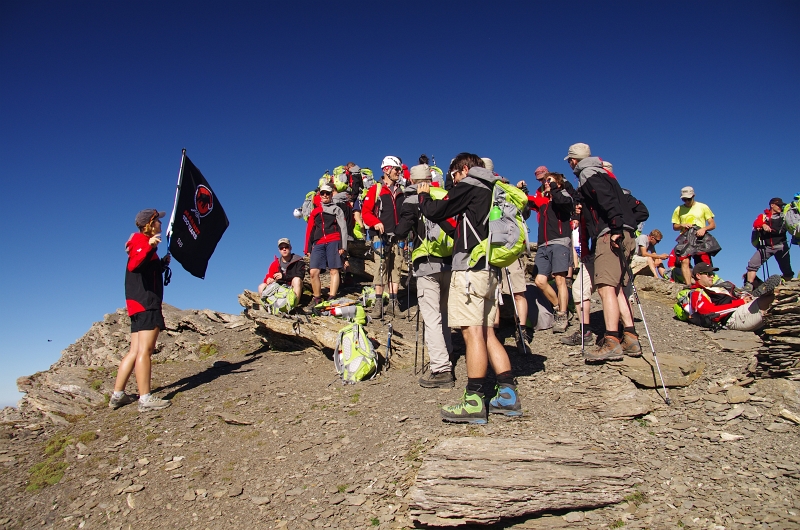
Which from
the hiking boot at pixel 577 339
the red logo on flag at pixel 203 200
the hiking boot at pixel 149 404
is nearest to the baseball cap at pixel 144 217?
the red logo on flag at pixel 203 200

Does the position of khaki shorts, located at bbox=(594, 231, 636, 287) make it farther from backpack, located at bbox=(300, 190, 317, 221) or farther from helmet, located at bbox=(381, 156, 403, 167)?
backpack, located at bbox=(300, 190, 317, 221)

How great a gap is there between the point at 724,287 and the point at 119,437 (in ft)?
37.7

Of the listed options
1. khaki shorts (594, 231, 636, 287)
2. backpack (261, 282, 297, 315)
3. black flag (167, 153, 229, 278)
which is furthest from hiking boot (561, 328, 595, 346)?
black flag (167, 153, 229, 278)

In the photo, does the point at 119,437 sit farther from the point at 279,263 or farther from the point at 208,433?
the point at 279,263

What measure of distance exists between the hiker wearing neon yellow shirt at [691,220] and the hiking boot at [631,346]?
6199mm

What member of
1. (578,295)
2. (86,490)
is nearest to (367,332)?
(578,295)

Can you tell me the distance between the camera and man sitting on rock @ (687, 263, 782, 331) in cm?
821

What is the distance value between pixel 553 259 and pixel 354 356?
432 cm

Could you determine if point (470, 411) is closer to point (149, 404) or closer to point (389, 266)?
point (149, 404)

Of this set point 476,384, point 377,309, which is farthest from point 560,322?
point 476,384

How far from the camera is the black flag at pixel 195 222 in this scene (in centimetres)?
834

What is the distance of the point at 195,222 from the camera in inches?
349

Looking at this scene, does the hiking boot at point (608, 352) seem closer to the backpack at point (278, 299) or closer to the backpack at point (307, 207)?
the backpack at point (278, 299)

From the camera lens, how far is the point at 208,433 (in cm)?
691
